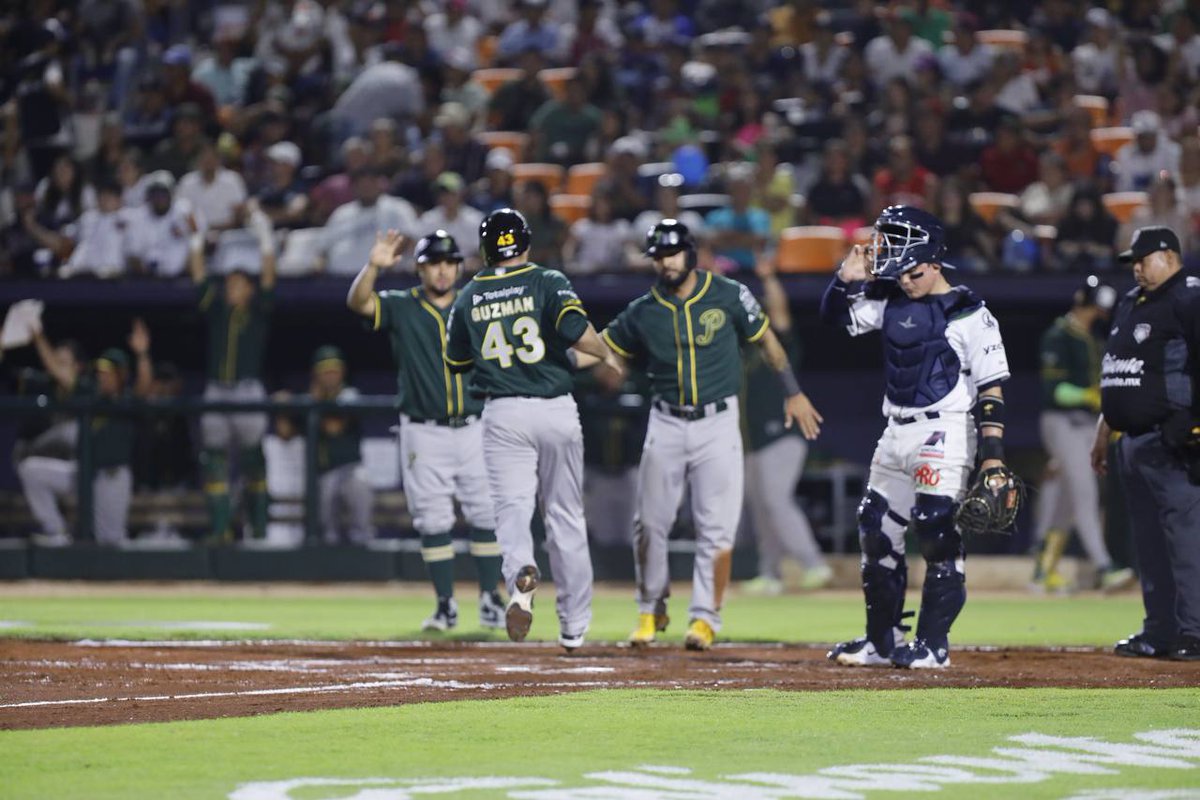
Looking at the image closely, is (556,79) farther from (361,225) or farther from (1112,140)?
(1112,140)

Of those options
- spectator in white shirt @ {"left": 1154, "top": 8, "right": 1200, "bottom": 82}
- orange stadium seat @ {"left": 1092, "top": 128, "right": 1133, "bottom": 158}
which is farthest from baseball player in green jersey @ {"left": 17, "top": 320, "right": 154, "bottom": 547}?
spectator in white shirt @ {"left": 1154, "top": 8, "right": 1200, "bottom": 82}

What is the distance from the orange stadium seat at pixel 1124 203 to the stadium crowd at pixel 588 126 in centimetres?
3

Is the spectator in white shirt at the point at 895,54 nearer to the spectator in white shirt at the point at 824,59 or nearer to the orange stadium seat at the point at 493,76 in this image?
the spectator in white shirt at the point at 824,59

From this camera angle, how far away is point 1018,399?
639 inches

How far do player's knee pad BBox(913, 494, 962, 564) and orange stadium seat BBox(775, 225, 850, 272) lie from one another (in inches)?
284

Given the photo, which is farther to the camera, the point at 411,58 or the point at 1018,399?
the point at 411,58

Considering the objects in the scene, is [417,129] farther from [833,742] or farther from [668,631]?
[833,742]

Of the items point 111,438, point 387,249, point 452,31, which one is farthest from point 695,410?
point 452,31

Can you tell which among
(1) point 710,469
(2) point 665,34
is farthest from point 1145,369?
(2) point 665,34

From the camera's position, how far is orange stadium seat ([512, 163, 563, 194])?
1658 centimetres

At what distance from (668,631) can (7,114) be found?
34.4 ft

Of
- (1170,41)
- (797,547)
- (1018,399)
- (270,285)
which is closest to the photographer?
(797,547)

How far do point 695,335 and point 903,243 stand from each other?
4.93ft

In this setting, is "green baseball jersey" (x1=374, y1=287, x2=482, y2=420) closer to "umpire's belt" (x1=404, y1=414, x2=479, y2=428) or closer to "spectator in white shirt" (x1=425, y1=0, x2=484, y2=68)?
"umpire's belt" (x1=404, y1=414, x2=479, y2=428)
